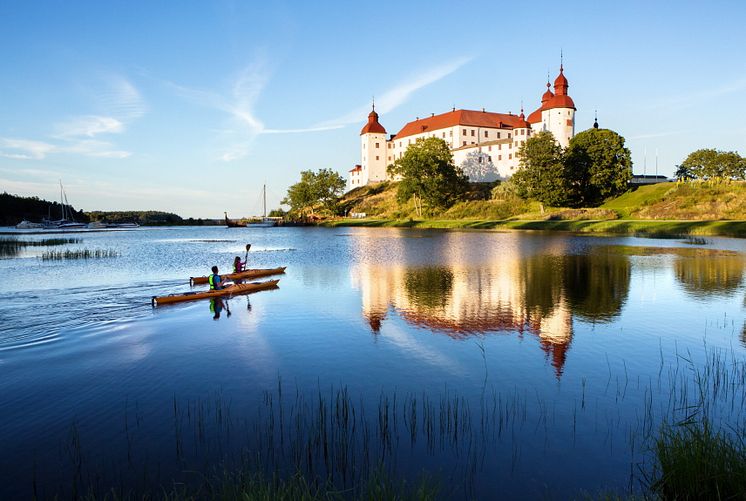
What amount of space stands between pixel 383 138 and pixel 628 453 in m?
183

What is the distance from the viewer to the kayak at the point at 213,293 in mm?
26125

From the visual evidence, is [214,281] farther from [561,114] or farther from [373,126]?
[373,126]

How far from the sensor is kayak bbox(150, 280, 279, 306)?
26.1 meters

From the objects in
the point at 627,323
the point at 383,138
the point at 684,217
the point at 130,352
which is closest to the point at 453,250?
the point at 627,323

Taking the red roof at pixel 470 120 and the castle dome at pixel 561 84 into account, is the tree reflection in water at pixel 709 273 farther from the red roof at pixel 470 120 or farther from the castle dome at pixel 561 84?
the red roof at pixel 470 120

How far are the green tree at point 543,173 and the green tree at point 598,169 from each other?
4407 mm

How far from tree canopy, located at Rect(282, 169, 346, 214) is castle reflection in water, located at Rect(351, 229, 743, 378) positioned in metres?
125

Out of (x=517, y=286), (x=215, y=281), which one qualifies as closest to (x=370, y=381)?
(x=215, y=281)

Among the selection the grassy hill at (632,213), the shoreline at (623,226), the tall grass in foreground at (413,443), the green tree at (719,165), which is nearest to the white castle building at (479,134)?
the grassy hill at (632,213)

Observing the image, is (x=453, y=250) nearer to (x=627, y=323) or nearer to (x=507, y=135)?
(x=627, y=323)

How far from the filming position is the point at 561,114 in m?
127

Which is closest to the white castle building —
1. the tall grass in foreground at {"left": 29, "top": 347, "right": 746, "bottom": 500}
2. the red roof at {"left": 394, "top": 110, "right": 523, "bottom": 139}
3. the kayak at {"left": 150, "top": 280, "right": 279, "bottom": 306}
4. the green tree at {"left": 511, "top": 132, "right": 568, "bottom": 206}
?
the red roof at {"left": 394, "top": 110, "right": 523, "bottom": 139}

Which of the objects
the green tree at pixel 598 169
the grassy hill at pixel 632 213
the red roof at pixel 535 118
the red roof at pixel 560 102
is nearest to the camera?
the grassy hill at pixel 632 213

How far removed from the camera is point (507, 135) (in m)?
164
